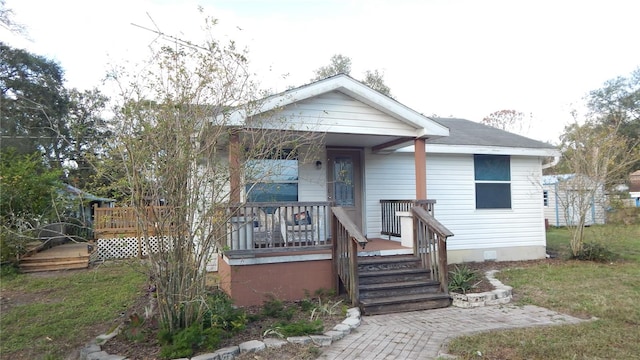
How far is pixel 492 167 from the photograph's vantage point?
9648mm

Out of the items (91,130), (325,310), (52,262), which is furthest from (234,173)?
(52,262)

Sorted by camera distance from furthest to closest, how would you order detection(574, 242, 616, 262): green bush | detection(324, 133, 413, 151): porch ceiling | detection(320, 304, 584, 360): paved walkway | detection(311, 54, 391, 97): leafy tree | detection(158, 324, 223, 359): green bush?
1. detection(311, 54, 391, 97): leafy tree
2. detection(574, 242, 616, 262): green bush
3. detection(324, 133, 413, 151): porch ceiling
4. detection(320, 304, 584, 360): paved walkway
5. detection(158, 324, 223, 359): green bush

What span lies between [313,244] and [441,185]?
440 cm

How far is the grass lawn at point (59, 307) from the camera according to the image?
14.9ft

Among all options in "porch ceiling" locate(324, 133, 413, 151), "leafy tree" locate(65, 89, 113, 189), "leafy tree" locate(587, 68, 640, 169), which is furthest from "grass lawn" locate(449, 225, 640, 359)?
"leafy tree" locate(587, 68, 640, 169)

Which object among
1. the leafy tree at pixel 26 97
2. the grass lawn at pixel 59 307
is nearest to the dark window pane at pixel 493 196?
the grass lawn at pixel 59 307

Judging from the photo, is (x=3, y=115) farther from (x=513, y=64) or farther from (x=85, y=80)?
(x=513, y=64)

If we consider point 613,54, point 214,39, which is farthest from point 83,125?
point 613,54

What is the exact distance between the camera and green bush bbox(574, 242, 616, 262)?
28.8 ft

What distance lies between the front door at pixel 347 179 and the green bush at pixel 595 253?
5.34 m

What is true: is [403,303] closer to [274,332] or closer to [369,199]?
[274,332]

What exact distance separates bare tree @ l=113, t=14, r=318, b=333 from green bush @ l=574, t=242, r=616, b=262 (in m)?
8.71

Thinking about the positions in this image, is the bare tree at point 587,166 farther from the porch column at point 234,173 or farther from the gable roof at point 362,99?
the porch column at point 234,173

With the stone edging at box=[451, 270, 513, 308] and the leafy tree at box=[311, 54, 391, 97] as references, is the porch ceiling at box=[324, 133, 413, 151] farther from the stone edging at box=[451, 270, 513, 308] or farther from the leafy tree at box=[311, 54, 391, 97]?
the leafy tree at box=[311, 54, 391, 97]
